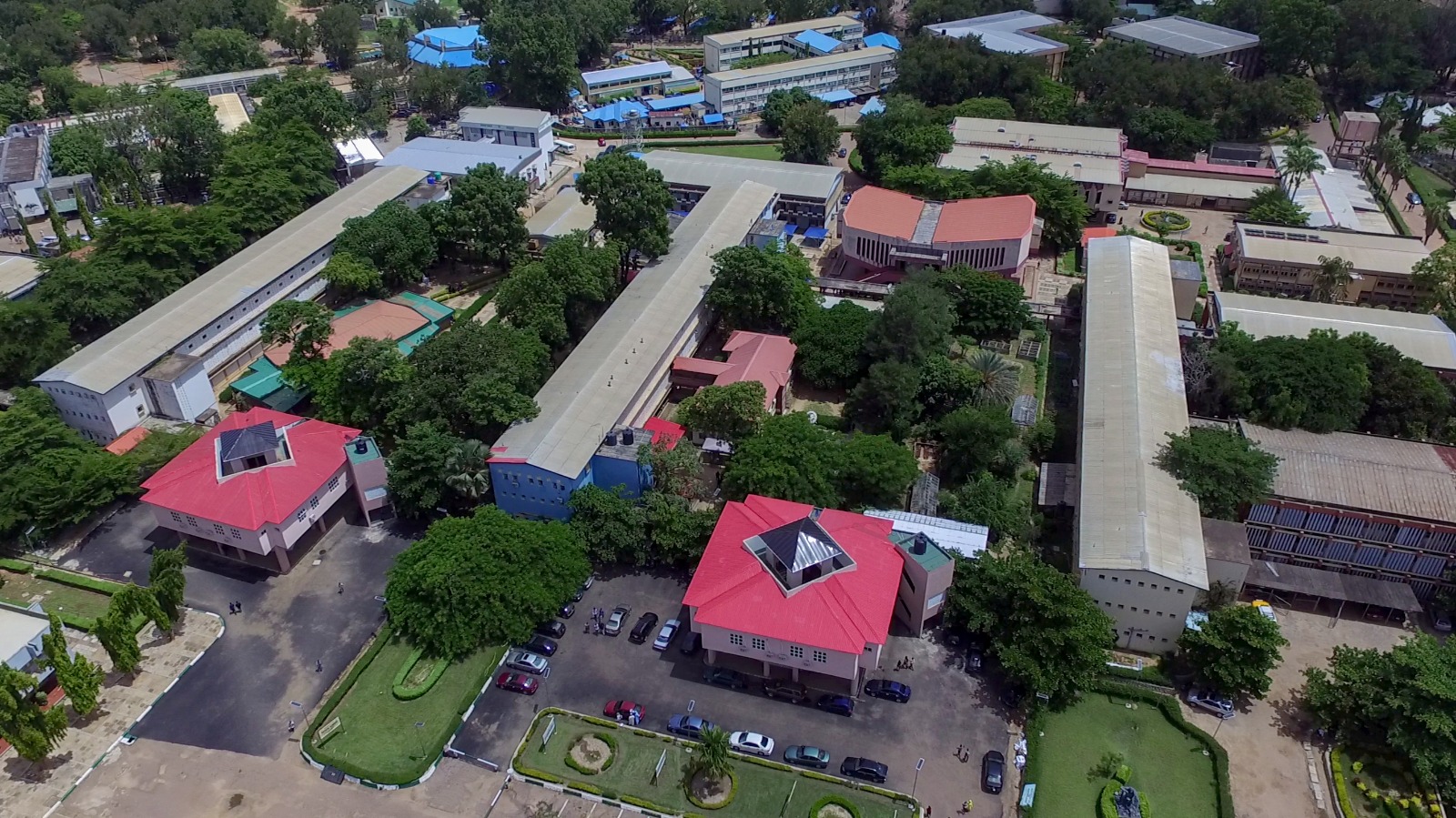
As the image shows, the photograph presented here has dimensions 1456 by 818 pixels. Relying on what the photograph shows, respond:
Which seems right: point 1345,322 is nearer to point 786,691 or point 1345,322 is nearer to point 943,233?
point 943,233

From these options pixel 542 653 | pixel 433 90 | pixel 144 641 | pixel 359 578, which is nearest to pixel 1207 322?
pixel 542 653

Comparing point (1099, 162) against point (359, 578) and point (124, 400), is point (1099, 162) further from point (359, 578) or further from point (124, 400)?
point (124, 400)

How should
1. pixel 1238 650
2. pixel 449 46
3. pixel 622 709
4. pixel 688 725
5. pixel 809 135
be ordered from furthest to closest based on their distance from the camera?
pixel 449 46 → pixel 809 135 → pixel 622 709 → pixel 688 725 → pixel 1238 650

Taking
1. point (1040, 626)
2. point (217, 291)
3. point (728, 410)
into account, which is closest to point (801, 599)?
point (1040, 626)

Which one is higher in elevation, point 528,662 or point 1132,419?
point 1132,419

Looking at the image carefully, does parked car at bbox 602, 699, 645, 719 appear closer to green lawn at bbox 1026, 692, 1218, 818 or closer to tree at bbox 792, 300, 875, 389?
green lawn at bbox 1026, 692, 1218, 818
